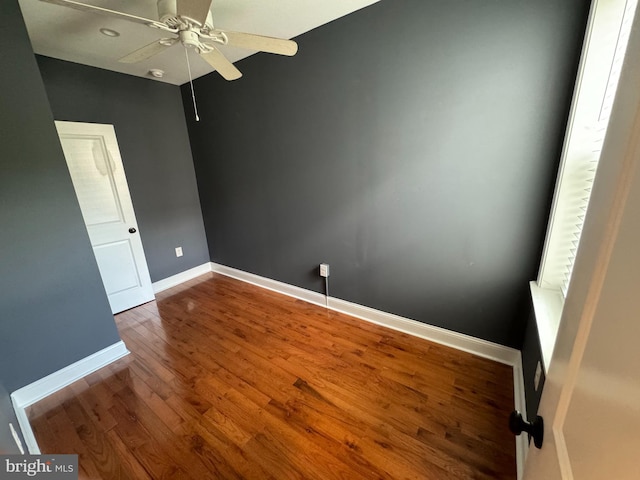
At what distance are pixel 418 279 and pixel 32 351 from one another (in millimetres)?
2831

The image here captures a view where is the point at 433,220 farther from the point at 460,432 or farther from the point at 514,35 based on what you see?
the point at 460,432

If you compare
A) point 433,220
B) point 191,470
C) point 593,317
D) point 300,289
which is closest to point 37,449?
point 191,470

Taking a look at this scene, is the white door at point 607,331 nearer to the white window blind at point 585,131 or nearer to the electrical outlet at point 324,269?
the white window blind at point 585,131

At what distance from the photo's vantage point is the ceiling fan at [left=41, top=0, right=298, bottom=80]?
116 centimetres

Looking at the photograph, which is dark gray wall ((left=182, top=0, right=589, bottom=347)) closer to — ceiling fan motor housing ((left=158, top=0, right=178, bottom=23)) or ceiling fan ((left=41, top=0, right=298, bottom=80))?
ceiling fan ((left=41, top=0, right=298, bottom=80))

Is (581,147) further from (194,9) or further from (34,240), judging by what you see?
(34,240)

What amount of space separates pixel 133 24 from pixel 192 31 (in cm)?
100

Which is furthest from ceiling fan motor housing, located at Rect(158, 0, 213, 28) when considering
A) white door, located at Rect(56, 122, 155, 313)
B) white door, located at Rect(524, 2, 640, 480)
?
white door, located at Rect(56, 122, 155, 313)

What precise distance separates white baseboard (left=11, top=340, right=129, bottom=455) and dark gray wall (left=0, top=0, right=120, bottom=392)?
5 centimetres

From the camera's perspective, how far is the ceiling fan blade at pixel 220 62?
153 centimetres

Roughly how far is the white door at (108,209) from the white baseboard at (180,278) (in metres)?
0.22

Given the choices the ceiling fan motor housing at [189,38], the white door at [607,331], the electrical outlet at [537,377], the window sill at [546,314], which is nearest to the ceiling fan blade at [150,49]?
the ceiling fan motor housing at [189,38]

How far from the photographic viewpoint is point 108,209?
2701 millimetres

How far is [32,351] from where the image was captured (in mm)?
1737
